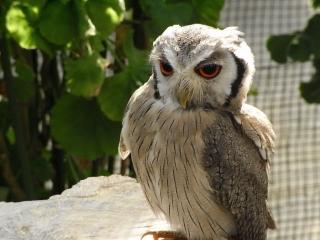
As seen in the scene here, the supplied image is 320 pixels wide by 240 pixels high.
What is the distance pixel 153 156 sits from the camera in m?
2.36

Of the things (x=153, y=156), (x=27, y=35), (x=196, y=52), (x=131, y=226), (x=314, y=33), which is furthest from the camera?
(x=314, y=33)

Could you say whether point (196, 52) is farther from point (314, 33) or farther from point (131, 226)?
point (314, 33)

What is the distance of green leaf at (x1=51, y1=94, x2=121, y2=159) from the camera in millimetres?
3178

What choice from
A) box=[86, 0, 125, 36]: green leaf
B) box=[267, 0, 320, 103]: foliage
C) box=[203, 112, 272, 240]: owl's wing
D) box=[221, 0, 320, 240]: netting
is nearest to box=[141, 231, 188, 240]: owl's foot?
box=[203, 112, 272, 240]: owl's wing

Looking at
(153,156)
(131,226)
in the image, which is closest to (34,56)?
(131,226)

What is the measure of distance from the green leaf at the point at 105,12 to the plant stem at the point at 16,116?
49 cm

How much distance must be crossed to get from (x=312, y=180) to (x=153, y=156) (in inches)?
109

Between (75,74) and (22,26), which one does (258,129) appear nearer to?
(75,74)

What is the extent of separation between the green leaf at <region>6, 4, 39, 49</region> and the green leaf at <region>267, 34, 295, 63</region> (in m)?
1.13

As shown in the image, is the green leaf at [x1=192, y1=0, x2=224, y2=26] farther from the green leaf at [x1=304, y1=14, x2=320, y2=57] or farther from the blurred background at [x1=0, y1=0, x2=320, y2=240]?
the green leaf at [x1=304, y1=14, x2=320, y2=57]

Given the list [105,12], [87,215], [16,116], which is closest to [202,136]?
[87,215]

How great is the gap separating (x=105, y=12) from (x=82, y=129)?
540 millimetres

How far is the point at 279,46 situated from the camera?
11.9 ft

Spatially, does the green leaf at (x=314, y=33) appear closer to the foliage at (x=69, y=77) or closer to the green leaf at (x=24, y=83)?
the foliage at (x=69, y=77)
